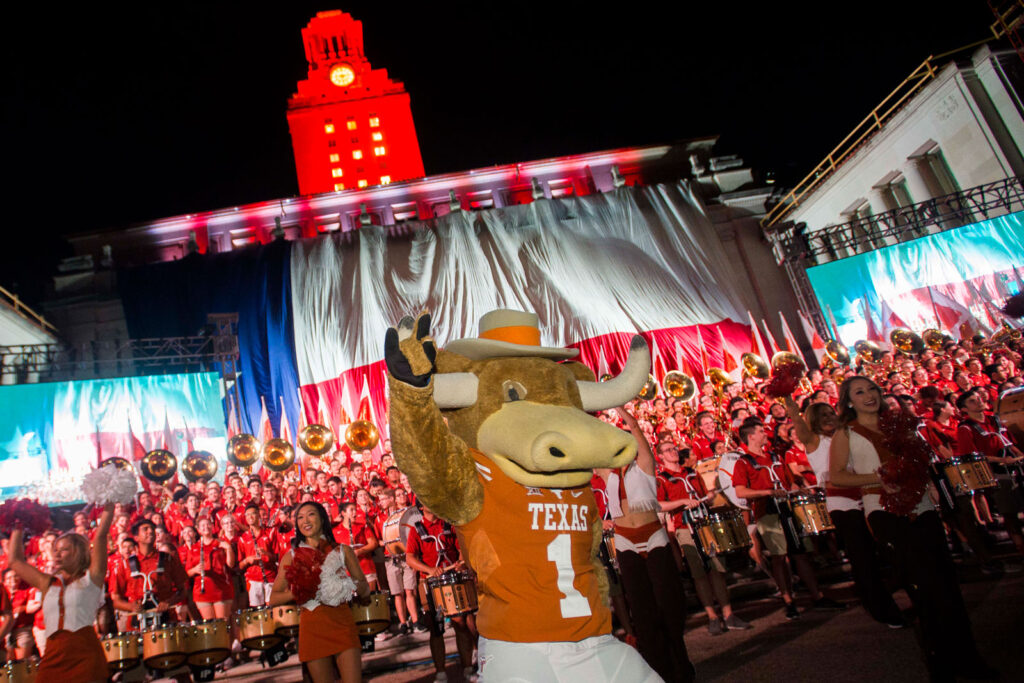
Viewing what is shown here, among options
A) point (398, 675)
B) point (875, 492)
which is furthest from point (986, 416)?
point (398, 675)

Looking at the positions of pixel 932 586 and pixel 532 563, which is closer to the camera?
pixel 532 563

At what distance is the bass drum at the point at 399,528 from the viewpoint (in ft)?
20.8

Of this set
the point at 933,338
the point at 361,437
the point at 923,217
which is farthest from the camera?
the point at 923,217

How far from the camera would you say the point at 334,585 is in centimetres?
416

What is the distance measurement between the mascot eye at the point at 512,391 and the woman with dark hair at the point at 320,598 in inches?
103

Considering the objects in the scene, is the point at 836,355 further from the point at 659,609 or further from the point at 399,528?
the point at 659,609

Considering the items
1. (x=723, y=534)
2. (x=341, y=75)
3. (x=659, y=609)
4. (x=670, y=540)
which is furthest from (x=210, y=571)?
(x=341, y=75)

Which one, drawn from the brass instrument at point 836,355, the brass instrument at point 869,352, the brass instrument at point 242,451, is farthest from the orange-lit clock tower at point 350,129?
the brass instrument at point 869,352

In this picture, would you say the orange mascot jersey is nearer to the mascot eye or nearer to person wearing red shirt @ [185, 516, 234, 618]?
the mascot eye

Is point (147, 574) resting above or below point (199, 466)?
below

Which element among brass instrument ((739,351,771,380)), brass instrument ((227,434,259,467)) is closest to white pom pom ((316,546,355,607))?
brass instrument ((227,434,259,467))

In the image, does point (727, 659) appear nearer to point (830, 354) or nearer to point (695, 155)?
point (830, 354)

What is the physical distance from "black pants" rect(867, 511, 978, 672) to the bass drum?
13.5 feet

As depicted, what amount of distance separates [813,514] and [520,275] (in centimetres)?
1623
